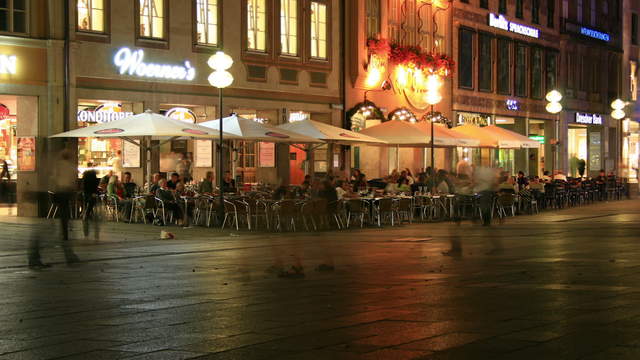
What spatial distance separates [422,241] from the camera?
23.2 metres

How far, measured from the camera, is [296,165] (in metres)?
38.3

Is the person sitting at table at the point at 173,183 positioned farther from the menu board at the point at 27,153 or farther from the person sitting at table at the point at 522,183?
the person sitting at table at the point at 522,183

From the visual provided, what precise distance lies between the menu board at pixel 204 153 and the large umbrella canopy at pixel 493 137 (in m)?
9.76

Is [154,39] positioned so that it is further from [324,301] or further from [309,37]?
[324,301]

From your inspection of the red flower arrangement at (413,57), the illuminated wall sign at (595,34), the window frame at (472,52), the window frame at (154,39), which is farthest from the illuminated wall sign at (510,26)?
the window frame at (154,39)

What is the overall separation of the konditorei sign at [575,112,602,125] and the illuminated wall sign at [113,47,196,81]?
32.3 m

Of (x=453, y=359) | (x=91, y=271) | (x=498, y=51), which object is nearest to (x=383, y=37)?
(x=498, y=51)

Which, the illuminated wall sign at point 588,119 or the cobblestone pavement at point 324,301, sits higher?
the illuminated wall sign at point 588,119

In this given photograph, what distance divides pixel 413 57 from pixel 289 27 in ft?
24.7

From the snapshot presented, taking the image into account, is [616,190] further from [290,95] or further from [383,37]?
[290,95]

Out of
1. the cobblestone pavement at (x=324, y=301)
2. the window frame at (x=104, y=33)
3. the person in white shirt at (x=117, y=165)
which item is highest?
the window frame at (x=104, y=33)

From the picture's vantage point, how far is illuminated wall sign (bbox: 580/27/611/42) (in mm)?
60000

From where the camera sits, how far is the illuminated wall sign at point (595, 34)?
6000cm

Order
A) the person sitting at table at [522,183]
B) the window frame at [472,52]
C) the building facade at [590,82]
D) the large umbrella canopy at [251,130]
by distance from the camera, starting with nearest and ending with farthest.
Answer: the large umbrella canopy at [251,130], the person sitting at table at [522,183], the window frame at [472,52], the building facade at [590,82]
